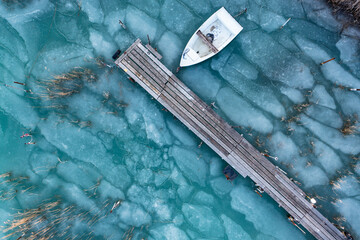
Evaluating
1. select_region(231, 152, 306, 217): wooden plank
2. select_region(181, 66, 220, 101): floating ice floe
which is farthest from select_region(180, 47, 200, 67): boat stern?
select_region(231, 152, 306, 217): wooden plank

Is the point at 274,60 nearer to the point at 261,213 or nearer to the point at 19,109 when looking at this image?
the point at 261,213

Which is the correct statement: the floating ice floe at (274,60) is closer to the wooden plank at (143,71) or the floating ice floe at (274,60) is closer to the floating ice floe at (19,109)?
the wooden plank at (143,71)

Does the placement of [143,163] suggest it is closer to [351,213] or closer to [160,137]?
[160,137]

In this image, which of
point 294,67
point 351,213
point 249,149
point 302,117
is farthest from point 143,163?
point 351,213

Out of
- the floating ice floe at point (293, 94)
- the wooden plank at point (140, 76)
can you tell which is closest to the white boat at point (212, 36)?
the wooden plank at point (140, 76)

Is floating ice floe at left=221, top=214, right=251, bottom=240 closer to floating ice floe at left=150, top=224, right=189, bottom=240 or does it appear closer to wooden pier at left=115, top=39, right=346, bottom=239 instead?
floating ice floe at left=150, top=224, right=189, bottom=240

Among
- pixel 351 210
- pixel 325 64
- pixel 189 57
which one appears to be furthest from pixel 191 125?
pixel 351 210

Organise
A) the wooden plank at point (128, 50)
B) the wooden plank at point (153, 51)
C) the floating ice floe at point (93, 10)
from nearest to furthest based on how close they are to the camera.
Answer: the wooden plank at point (128, 50) → the wooden plank at point (153, 51) → the floating ice floe at point (93, 10)
